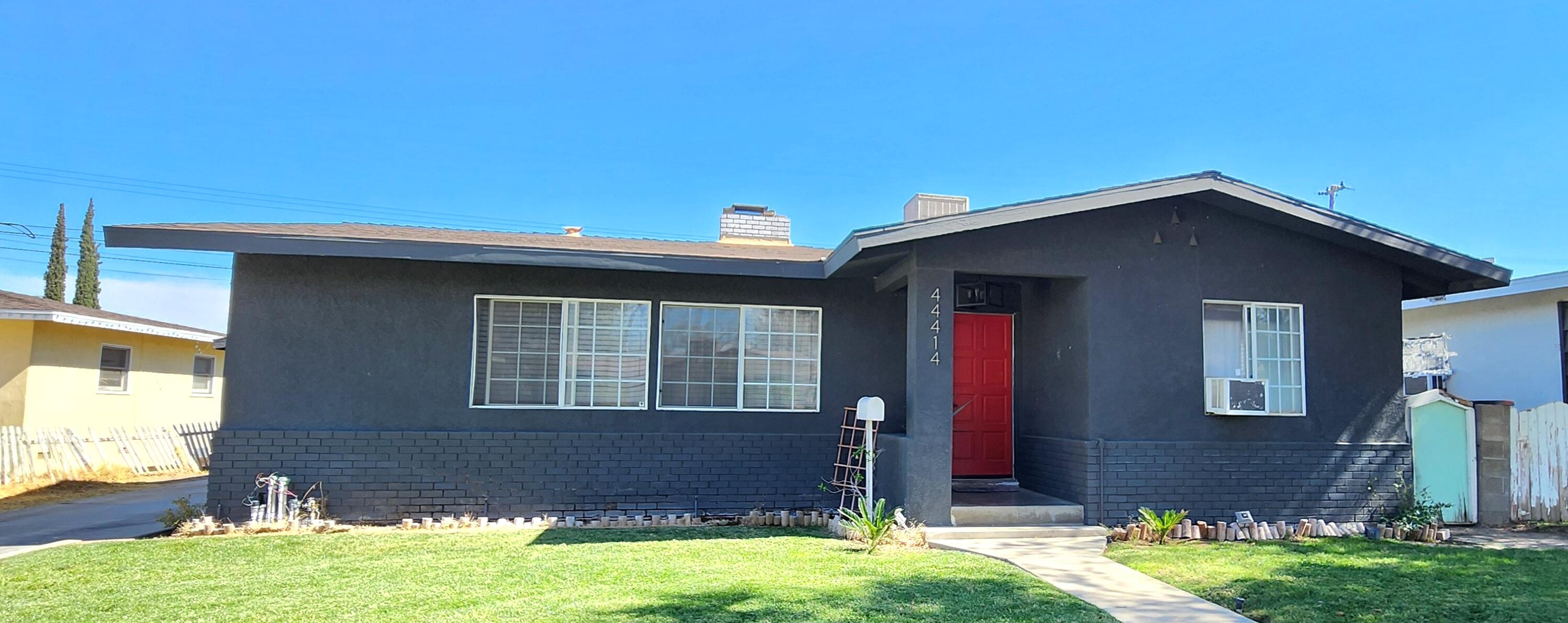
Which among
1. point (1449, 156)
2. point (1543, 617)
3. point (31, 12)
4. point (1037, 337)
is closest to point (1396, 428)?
point (1037, 337)

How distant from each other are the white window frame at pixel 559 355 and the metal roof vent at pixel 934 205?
3997mm

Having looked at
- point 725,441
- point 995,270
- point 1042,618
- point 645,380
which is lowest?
point 1042,618

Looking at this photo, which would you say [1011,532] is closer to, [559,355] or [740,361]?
[740,361]

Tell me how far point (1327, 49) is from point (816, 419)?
11.4 meters

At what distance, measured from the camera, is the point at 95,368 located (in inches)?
611

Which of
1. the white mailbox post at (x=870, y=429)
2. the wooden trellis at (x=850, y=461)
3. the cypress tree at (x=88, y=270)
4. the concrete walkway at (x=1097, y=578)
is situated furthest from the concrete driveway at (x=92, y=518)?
the cypress tree at (x=88, y=270)

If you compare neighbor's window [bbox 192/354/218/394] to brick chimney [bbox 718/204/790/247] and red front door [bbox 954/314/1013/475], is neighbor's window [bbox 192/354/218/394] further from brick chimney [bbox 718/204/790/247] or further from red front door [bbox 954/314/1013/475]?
red front door [bbox 954/314/1013/475]

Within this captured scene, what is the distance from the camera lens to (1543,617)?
17.8 feet

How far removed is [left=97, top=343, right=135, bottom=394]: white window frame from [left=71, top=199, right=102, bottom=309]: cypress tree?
19.4 m

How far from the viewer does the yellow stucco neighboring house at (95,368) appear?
547 inches

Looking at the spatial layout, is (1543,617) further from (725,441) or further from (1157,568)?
(725,441)

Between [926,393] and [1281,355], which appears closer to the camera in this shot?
[926,393]

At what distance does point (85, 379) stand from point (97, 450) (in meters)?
1.37

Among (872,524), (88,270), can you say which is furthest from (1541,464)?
(88,270)
